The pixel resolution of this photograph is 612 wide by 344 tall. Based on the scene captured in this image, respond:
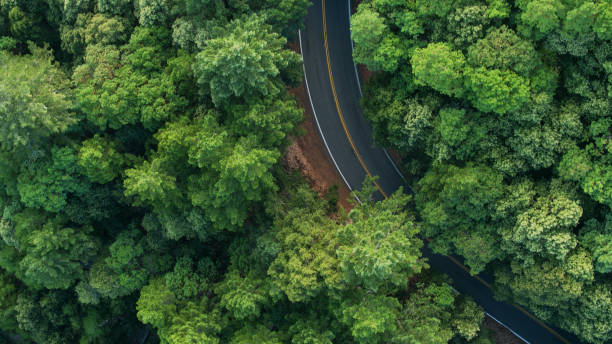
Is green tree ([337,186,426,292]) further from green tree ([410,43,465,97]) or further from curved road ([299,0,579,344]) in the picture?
curved road ([299,0,579,344])

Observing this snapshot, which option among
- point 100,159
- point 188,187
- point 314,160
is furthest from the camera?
point 314,160

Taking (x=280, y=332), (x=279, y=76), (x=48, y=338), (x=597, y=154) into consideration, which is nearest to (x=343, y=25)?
(x=279, y=76)

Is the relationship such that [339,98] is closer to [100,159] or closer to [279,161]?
→ [279,161]

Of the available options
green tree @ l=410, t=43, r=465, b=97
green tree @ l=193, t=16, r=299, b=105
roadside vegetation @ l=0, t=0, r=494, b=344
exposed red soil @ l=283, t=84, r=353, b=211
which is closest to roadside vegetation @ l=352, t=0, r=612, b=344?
green tree @ l=410, t=43, r=465, b=97

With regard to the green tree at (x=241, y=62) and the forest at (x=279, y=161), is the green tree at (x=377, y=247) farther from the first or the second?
the green tree at (x=241, y=62)

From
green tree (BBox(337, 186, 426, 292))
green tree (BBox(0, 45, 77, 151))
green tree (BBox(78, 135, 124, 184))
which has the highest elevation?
green tree (BBox(0, 45, 77, 151))

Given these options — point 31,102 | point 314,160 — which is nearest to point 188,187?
point 31,102

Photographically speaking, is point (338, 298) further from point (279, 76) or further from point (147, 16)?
point (147, 16)

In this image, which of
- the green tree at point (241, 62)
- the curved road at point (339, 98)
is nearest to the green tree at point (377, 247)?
the curved road at point (339, 98)
